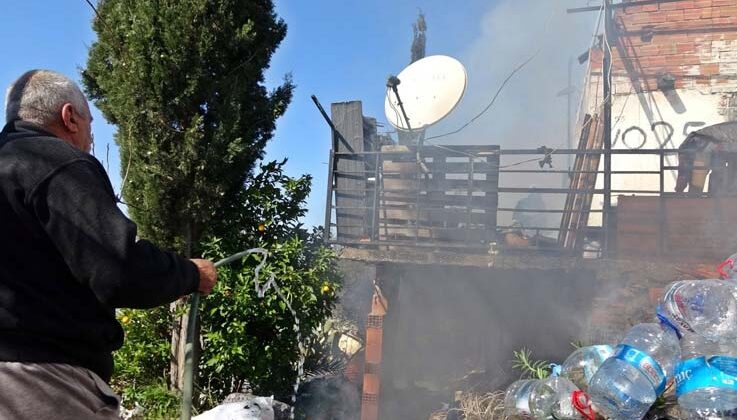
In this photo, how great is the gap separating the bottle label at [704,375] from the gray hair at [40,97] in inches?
157

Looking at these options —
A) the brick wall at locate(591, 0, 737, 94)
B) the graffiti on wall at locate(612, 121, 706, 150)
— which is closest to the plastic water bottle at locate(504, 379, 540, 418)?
the graffiti on wall at locate(612, 121, 706, 150)

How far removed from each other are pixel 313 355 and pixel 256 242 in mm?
1619

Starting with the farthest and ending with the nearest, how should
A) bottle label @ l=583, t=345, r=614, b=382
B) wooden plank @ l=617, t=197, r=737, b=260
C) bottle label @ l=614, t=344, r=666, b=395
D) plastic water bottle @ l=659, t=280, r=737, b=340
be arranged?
1. wooden plank @ l=617, t=197, r=737, b=260
2. bottle label @ l=583, t=345, r=614, b=382
3. plastic water bottle @ l=659, t=280, r=737, b=340
4. bottle label @ l=614, t=344, r=666, b=395

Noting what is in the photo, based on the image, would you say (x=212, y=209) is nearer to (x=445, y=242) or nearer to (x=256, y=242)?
(x=256, y=242)

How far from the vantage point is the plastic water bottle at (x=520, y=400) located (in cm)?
484

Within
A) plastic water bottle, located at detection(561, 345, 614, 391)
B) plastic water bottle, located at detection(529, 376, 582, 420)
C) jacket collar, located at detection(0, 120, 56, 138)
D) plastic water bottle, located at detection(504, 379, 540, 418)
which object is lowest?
plastic water bottle, located at detection(504, 379, 540, 418)

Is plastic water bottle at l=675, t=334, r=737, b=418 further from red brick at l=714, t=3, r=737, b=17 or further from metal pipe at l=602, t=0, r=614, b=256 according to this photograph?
red brick at l=714, t=3, r=737, b=17

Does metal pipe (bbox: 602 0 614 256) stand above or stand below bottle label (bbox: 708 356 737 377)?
above

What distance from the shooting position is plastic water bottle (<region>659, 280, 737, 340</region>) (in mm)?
4121

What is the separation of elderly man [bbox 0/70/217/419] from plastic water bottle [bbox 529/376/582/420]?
342 cm

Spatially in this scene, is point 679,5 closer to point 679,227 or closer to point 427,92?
point 427,92

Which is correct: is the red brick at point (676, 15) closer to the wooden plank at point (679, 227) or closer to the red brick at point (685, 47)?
the red brick at point (685, 47)

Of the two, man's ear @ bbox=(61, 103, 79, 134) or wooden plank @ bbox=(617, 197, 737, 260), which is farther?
wooden plank @ bbox=(617, 197, 737, 260)

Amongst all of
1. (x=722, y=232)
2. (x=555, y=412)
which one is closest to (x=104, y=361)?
(x=555, y=412)
